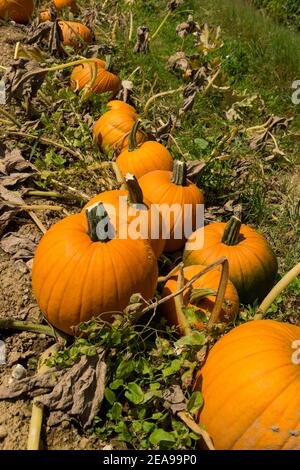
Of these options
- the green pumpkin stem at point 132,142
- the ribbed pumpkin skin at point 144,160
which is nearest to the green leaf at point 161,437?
the ribbed pumpkin skin at point 144,160

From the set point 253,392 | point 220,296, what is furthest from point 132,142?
point 253,392

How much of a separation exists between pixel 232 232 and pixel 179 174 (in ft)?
1.88

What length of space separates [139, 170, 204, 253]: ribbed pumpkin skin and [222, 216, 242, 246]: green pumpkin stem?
383 mm

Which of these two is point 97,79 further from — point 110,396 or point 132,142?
point 110,396

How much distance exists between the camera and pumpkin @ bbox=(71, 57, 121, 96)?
492cm

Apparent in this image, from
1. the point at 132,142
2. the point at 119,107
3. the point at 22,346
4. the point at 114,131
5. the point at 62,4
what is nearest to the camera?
the point at 22,346

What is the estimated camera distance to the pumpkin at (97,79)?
16.1 ft

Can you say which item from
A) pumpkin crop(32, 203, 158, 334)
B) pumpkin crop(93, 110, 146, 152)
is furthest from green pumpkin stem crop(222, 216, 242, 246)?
pumpkin crop(93, 110, 146, 152)

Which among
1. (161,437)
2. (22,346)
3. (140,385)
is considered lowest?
(22,346)

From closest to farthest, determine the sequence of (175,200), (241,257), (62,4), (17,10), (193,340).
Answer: (193,340) < (241,257) < (175,200) < (17,10) < (62,4)

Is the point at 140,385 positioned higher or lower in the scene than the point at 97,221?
lower

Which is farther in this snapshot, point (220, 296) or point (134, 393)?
point (220, 296)

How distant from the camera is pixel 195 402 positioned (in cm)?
219

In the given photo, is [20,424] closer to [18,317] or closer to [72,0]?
[18,317]
